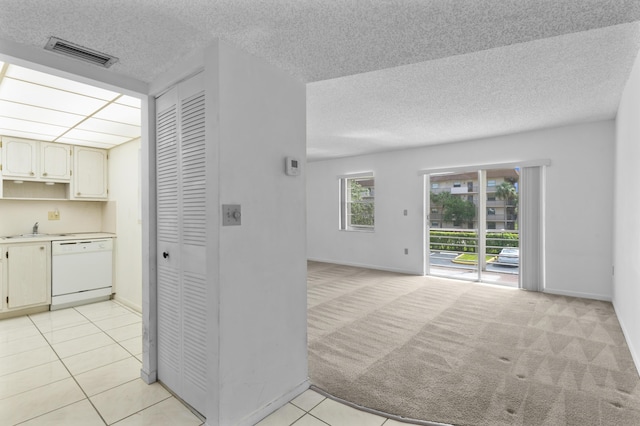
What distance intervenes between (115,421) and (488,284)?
17.6ft

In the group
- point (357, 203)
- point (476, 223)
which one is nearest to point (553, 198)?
point (476, 223)

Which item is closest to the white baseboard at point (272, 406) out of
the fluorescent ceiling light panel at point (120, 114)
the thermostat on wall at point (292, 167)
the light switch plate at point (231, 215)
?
the light switch plate at point (231, 215)

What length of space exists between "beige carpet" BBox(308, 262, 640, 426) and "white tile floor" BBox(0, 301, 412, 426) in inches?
12.8

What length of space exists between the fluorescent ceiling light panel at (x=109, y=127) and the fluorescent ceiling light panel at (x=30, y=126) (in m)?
0.33

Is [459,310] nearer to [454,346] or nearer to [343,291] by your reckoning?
[454,346]

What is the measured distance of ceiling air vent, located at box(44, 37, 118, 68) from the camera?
5.86 ft

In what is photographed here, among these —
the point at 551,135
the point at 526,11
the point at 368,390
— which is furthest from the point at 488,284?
the point at 526,11

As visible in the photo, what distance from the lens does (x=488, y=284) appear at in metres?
5.40

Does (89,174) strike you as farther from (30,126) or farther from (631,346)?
(631,346)

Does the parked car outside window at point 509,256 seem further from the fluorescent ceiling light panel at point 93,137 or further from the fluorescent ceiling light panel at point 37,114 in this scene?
the fluorescent ceiling light panel at point 37,114

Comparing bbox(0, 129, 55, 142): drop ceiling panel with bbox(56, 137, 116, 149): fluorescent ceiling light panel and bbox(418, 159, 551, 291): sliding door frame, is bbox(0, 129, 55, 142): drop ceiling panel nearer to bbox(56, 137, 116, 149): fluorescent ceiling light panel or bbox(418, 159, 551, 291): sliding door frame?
bbox(56, 137, 116, 149): fluorescent ceiling light panel

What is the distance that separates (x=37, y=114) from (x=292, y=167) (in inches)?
114

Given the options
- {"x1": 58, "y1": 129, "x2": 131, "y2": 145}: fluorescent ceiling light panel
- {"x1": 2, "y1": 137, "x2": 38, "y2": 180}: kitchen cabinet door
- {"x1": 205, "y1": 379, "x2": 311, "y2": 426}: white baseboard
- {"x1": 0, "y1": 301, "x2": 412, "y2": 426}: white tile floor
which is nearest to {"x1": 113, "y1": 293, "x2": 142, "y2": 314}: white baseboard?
{"x1": 0, "y1": 301, "x2": 412, "y2": 426}: white tile floor

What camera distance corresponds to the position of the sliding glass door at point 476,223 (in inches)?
213
